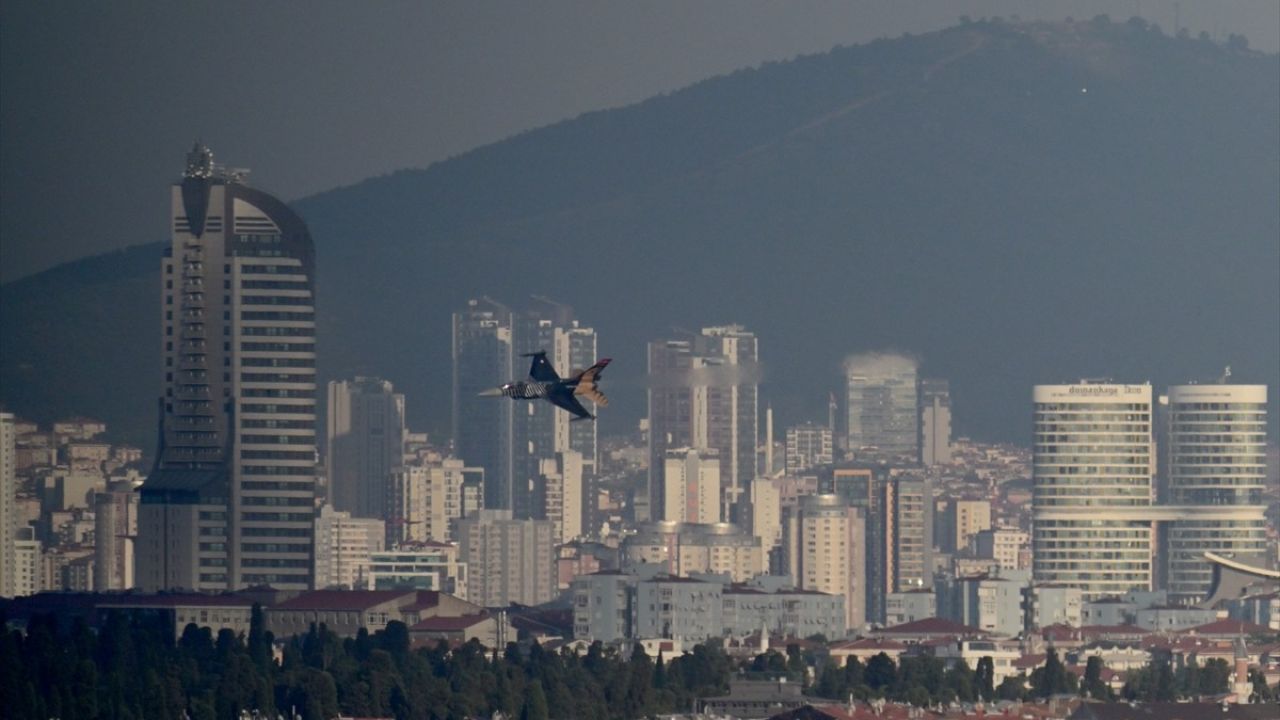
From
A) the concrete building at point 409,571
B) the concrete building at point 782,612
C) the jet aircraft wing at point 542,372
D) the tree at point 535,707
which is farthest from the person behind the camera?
the concrete building at point 409,571

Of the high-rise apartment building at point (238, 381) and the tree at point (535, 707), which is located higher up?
the high-rise apartment building at point (238, 381)

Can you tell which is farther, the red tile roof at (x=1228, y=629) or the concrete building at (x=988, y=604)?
the concrete building at (x=988, y=604)

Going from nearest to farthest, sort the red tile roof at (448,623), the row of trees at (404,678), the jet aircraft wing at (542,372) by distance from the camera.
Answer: the jet aircraft wing at (542,372) → the row of trees at (404,678) → the red tile roof at (448,623)

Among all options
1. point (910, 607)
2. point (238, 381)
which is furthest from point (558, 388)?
point (910, 607)

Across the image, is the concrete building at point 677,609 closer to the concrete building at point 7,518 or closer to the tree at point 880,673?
the tree at point 880,673

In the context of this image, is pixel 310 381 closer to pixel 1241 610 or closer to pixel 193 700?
pixel 1241 610

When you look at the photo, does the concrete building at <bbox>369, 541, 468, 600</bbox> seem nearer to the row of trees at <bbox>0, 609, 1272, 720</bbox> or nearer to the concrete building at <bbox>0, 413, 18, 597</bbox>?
the concrete building at <bbox>0, 413, 18, 597</bbox>

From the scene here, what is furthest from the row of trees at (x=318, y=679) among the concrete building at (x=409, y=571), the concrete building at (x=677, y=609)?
the concrete building at (x=409, y=571)

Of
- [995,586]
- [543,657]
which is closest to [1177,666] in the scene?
[543,657]
